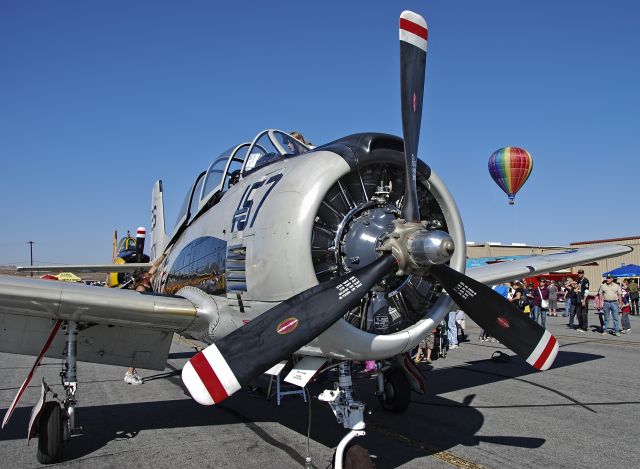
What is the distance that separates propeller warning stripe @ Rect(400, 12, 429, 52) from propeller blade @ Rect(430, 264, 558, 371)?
178 centimetres

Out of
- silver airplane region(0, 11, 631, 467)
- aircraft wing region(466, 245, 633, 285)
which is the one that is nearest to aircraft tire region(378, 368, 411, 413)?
silver airplane region(0, 11, 631, 467)

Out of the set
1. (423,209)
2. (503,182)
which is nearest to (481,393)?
(423,209)

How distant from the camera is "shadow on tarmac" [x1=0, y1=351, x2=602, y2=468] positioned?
5.23 meters

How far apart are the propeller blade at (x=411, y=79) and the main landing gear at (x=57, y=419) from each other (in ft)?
13.0

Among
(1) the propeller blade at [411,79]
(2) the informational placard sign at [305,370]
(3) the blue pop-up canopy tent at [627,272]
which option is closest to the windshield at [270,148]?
(1) the propeller blade at [411,79]

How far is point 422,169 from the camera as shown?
Answer: 453 centimetres

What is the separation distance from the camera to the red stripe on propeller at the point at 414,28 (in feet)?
13.8

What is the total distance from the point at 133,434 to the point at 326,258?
3.21 meters

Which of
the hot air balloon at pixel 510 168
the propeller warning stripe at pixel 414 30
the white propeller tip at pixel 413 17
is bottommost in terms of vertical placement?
the propeller warning stripe at pixel 414 30

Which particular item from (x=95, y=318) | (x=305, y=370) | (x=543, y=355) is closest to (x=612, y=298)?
(x=543, y=355)

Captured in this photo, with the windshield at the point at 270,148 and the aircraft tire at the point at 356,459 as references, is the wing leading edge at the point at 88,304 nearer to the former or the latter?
the windshield at the point at 270,148

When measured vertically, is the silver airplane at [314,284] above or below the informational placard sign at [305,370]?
above

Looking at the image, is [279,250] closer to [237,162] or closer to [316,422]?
[237,162]

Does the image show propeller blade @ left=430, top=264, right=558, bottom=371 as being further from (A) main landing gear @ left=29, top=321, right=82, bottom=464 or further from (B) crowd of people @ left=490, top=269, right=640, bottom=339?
(B) crowd of people @ left=490, top=269, right=640, bottom=339
